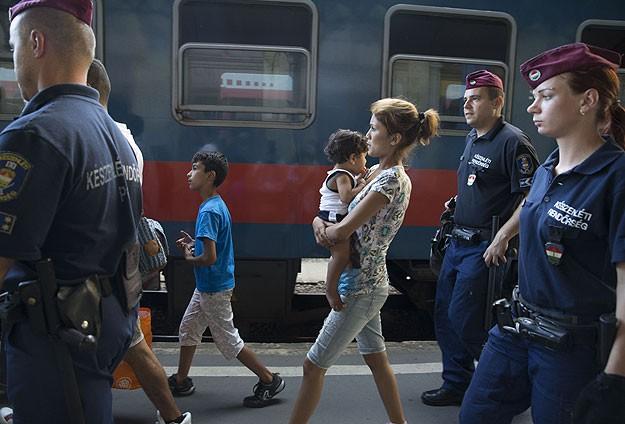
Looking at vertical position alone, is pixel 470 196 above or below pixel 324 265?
above

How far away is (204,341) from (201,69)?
2129 millimetres

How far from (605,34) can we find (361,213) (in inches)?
136

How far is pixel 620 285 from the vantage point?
5.71ft

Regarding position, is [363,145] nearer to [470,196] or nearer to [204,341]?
[470,196]

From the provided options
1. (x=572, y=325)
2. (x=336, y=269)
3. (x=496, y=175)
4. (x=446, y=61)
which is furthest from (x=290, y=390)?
(x=446, y=61)

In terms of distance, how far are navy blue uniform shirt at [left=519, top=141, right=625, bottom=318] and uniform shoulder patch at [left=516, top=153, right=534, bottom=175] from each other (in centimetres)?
Answer: 123

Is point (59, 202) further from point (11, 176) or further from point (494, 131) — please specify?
point (494, 131)

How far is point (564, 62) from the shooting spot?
194 cm

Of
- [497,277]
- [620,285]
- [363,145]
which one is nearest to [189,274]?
[363,145]

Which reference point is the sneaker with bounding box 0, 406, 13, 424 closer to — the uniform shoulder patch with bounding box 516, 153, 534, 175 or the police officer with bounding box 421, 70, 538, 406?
the police officer with bounding box 421, 70, 538, 406

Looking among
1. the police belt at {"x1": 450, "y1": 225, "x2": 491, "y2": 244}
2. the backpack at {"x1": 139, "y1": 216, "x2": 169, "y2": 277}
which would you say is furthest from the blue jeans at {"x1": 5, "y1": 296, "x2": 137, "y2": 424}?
the police belt at {"x1": 450, "y1": 225, "x2": 491, "y2": 244}

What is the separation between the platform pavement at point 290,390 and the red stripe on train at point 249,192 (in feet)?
3.18

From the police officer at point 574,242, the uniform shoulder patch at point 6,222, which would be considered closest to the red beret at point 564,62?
the police officer at point 574,242

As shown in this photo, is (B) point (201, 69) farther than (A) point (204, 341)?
No
